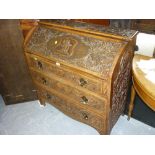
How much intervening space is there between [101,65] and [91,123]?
3.22 ft

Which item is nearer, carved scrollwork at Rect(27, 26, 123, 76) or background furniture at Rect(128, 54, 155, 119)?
background furniture at Rect(128, 54, 155, 119)

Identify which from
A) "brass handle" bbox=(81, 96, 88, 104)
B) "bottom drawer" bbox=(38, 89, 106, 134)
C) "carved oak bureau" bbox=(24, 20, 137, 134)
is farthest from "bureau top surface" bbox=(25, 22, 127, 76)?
"bottom drawer" bbox=(38, 89, 106, 134)

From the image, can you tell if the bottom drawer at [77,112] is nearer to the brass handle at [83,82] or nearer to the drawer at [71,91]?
the drawer at [71,91]

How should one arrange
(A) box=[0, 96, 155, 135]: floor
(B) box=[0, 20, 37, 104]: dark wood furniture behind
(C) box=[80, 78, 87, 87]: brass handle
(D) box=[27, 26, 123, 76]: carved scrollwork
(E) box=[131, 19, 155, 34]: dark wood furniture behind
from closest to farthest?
(D) box=[27, 26, 123, 76]: carved scrollwork, (C) box=[80, 78, 87, 87]: brass handle, (B) box=[0, 20, 37, 104]: dark wood furniture behind, (A) box=[0, 96, 155, 135]: floor, (E) box=[131, 19, 155, 34]: dark wood furniture behind

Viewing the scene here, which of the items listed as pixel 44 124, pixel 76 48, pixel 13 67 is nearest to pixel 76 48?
pixel 76 48

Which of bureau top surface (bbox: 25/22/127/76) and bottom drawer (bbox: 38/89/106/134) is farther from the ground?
bureau top surface (bbox: 25/22/127/76)

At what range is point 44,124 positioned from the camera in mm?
3096

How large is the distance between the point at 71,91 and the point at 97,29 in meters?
0.84

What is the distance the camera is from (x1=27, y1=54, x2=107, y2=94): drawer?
210cm

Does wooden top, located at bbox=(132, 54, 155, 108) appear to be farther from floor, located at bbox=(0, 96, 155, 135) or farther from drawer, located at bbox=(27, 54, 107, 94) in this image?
floor, located at bbox=(0, 96, 155, 135)

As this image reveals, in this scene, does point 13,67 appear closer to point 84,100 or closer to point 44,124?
point 44,124

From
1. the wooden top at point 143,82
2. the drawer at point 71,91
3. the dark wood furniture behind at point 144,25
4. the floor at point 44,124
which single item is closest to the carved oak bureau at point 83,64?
the drawer at point 71,91

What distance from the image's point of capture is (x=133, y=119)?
3037mm
